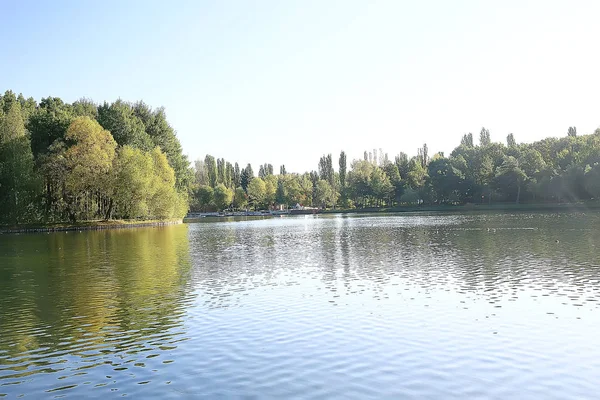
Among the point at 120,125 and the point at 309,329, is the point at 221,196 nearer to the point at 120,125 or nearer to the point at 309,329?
the point at 120,125

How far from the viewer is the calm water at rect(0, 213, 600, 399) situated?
10312 mm

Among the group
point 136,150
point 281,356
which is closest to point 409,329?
point 281,356

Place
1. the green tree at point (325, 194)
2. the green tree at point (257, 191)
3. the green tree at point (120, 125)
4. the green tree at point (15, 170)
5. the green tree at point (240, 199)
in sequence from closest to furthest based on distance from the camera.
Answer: the green tree at point (15, 170)
the green tree at point (120, 125)
the green tree at point (325, 194)
the green tree at point (257, 191)
the green tree at point (240, 199)

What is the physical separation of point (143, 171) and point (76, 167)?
10685mm

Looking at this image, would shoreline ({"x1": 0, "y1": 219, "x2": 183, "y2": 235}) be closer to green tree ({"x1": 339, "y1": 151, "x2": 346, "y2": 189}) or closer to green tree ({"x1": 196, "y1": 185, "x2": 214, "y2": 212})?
green tree ({"x1": 196, "y1": 185, "x2": 214, "y2": 212})

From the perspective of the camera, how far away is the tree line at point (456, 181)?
107312mm

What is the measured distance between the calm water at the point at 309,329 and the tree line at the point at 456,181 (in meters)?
89.2

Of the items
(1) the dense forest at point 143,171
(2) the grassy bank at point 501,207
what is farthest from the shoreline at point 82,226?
(2) the grassy bank at point 501,207

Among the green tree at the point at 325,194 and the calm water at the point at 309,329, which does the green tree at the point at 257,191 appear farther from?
the calm water at the point at 309,329

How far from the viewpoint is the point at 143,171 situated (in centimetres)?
7894

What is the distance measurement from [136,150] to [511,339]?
7623 centimetres

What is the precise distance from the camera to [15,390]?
10.3m

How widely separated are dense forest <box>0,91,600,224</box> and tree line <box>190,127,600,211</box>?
31 centimetres

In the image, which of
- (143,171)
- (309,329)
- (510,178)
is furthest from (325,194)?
(309,329)
